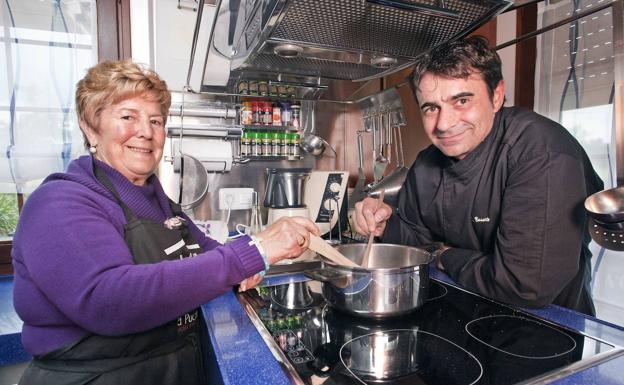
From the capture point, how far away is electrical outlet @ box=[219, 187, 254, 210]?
1.70m

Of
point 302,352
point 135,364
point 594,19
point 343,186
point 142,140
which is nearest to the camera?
point 302,352

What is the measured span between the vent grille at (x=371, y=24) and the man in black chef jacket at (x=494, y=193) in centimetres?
5

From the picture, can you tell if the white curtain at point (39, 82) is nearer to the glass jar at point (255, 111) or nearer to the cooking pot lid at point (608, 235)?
the glass jar at point (255, 111)

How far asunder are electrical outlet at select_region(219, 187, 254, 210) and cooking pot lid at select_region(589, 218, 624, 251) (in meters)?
1.33

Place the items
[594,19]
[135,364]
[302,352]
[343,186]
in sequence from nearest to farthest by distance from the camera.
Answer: [302,352], [135,364], [594,19], [343,186]

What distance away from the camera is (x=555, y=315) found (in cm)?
74

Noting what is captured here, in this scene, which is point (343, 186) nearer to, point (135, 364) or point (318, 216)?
point (318, 216)

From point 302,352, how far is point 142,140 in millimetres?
566

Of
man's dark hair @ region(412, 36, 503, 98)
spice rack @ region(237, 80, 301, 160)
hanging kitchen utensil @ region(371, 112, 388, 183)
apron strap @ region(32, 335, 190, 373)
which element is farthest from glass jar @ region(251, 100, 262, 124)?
apron strap @ region(32, 335, 190, 373)

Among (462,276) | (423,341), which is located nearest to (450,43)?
(462,276)

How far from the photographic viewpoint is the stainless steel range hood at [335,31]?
2.42 feet

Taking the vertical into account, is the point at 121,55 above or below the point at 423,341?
above

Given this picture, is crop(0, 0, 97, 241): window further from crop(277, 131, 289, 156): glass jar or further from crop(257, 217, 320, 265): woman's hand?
crop(257, 217, 320, 265): woman's hand

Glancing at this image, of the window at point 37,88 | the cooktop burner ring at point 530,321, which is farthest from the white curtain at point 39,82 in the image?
the cooktop burner ring at point 530,321
